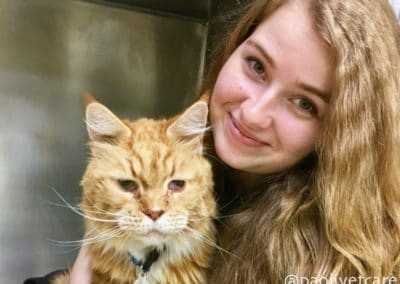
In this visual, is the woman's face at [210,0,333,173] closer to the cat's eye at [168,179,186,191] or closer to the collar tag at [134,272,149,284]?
the cat's eye at [168,179,186,191]

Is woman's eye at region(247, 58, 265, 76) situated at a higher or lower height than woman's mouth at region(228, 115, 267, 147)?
higher

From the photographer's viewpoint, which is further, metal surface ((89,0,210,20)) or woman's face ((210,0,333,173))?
metal surface ((89,0,210,20))

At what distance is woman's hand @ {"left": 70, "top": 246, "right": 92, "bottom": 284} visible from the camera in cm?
123

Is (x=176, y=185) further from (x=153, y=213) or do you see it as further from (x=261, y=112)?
(x=261, y=112)

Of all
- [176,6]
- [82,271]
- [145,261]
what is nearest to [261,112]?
[145,261]

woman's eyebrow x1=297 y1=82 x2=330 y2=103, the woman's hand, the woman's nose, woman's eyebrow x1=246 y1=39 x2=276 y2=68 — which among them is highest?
woman's eyebrow x1=246 y1=39 x2=276 y2=68

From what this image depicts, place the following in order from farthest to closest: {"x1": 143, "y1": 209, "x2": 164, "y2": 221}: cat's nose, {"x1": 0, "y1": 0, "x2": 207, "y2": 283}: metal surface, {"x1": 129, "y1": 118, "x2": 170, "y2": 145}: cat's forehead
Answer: {"x1": 0, "y1": 0, "x2": 207, "y2": 283}: metal surface → {"x1": 129, "y1": 118, "x2": 170, "y2": 145}: cat's forehead → {"x1": 143, "y1": 209, "x2": 164, "y2": 221}: cat's nose

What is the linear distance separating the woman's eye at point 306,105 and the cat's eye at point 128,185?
0.36 metres

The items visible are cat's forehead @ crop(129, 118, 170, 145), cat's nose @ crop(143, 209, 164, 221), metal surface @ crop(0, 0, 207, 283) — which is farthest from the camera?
metal surface @ crop(0, 0, 207, 283)

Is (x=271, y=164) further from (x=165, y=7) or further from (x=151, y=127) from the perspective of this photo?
(x=165, y=7)

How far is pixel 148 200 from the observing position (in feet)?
3.56

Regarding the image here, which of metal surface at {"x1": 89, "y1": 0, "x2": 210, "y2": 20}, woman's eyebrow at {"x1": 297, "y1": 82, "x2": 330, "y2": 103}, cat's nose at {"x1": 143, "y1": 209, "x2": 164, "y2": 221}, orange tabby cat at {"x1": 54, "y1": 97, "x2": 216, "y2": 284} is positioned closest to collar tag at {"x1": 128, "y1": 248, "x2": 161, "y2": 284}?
orange tabby cat at {"x1": 54, "y1": 97, "x2": 216, "y2": 284}

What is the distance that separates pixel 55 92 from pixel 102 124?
0.81m

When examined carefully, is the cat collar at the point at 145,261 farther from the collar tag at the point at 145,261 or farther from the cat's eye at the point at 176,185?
the cat's eye at the point at 176,185
